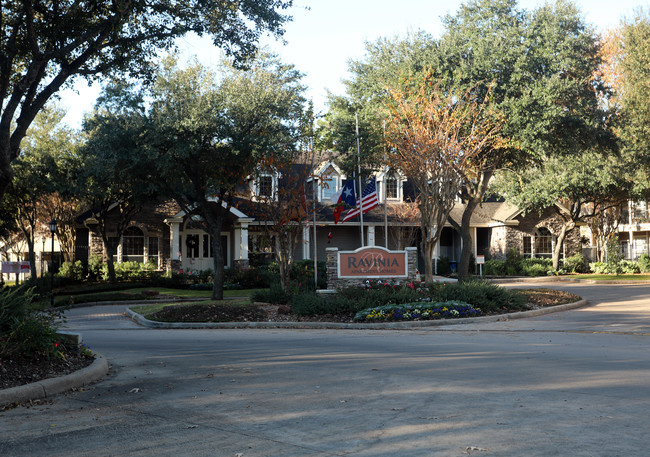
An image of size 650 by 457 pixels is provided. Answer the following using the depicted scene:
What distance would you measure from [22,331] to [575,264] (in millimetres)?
37806

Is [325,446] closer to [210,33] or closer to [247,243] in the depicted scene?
[210,33]

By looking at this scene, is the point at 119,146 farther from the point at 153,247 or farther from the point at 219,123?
the point at 153,247

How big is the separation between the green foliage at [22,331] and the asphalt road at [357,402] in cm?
108

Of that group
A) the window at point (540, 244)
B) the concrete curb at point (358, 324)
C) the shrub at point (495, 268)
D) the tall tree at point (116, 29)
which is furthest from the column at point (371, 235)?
the tall tree at point (116, 29)

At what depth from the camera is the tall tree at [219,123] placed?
73.8ft

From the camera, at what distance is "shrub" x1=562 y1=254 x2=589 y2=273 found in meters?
40.6

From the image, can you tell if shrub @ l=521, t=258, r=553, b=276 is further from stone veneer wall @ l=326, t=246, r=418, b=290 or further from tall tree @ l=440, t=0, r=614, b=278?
stone veneer wall @ l=326, t=246, r=418, b=290

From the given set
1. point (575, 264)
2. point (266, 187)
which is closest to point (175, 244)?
point (266, 187)

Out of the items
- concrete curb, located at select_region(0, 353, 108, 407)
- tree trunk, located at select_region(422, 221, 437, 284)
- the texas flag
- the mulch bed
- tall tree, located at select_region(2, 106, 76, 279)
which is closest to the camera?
concrete curb, located at select_region(0, 353, 108, 407)

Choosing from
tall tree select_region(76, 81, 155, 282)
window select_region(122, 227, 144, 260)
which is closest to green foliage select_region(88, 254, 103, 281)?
window select_region(122, 227, 144, 260)

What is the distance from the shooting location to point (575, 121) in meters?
25.2

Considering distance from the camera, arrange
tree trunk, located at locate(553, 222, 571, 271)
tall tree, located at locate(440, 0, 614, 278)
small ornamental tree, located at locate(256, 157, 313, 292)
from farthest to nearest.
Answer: tree trunk, located at locate(553, 222, 571, 271) < tall tree, located at locate(440, 0, 614, 278) < small ornamental tree, located at locate(256, 157, 313, 292)

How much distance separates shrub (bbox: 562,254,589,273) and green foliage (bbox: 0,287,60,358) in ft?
120

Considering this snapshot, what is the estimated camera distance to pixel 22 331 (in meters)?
8.69
